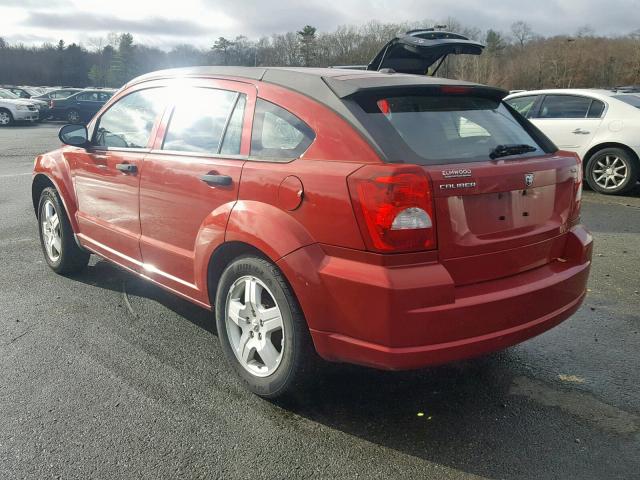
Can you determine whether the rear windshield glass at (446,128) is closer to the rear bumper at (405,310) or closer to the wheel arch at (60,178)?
the rear bumper at (405,310)

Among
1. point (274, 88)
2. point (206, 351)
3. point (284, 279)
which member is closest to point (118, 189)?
point (206, 351)

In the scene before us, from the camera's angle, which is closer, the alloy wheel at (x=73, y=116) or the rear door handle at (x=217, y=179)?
the rear door handle at (x=217, y=179)

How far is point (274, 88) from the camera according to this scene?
9.72ft

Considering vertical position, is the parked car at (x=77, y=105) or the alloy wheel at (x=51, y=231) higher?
the parked car at (x=77, y=105)

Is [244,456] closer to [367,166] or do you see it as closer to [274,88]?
[367,166]

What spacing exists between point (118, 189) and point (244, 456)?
220 centimetres

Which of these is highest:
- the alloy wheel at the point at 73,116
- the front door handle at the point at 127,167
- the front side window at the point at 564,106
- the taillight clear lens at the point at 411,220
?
the front side window at the point at 564,106

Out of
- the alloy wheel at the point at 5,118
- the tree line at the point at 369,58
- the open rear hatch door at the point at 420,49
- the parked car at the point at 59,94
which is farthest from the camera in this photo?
the tree line at the point at 369,58

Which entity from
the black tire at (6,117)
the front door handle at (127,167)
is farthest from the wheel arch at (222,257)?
the black tire at (6,117)

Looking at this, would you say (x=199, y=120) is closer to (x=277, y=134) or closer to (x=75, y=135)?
(x=277, y=134)

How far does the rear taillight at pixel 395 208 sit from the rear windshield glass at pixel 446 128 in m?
0.17

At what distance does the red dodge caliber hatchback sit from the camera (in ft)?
7.79

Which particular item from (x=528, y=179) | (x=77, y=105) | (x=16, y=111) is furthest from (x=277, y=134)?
(x=77, y=105)

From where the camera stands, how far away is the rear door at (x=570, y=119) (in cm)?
909
